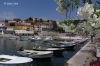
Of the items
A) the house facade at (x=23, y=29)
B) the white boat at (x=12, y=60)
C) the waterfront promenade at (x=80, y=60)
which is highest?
the house facade at (x=23, y=29)

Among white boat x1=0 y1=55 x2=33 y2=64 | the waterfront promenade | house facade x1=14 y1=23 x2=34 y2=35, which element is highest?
house facade x1=14 y1=23 x2=34 y2=35

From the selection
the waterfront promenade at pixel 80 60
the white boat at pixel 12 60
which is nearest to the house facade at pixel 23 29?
the white boat at pixel 12 60

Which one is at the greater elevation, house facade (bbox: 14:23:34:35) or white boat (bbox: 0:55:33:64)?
house facade (bbox: 14:23:34:35)

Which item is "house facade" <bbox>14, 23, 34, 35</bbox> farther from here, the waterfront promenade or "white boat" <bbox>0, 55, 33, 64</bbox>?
the waterfront promenade

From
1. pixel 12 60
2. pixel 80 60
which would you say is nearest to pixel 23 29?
pixel 12 60

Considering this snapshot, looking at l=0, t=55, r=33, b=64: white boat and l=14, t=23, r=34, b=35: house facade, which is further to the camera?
l=14, t=23, r=34, b=35: house facade

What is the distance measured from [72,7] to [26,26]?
135915 mm

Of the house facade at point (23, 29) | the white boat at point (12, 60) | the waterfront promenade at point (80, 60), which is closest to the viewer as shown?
the waterfront promenade at point (80, 60)

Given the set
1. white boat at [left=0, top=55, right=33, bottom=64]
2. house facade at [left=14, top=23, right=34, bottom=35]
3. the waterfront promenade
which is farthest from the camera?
house facade at [left=14, top=23, right=34, bottom=35]

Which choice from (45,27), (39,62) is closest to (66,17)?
(39,62)

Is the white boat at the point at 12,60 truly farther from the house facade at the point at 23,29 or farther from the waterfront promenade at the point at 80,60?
the house facade at the point at 23,29

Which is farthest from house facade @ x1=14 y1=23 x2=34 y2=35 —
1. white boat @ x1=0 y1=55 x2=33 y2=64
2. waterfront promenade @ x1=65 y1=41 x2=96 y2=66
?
waterfront promenade @ x1=65 y1=41 x2=96 y2=66

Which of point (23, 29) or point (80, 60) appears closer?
point (80, 60)

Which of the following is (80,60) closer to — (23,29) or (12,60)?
(12,60)
